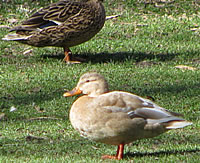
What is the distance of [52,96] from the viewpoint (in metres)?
8.43

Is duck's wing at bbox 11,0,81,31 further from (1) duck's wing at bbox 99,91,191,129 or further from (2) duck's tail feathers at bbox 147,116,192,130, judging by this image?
(2) duck's tail feathers at bbox 147,116,192,130

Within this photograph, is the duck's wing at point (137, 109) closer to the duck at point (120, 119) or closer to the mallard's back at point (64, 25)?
the duck at point (120, 119)

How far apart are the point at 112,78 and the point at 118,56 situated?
1.71 meters

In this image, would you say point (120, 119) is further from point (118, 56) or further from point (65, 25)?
point (118, 56)

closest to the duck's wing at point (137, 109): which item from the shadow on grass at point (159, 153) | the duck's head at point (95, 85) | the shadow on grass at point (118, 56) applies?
the duck's head at point (95, 85)

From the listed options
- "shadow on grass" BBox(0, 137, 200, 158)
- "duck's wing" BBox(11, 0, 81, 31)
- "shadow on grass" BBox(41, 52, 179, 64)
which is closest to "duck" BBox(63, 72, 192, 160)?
"shadow on grass" BBox(0, 137, 200, 158)

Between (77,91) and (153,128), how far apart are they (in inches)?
39.5

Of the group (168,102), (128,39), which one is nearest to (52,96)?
(168,102)

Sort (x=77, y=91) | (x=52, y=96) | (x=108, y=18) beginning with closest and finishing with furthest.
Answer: (x=77, y=91)
(x=52, y=96)
(x=108, y=18)

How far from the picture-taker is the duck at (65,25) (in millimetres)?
10266

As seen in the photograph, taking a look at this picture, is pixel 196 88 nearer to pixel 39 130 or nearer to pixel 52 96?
pixel 52 96

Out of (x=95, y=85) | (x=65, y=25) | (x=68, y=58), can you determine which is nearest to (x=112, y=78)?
(x=68, y=58)

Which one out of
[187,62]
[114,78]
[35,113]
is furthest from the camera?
[187,62]

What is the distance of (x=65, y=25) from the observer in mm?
10266
